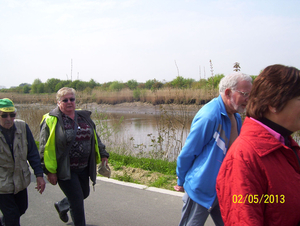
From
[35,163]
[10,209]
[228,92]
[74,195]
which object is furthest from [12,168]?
[228,92]

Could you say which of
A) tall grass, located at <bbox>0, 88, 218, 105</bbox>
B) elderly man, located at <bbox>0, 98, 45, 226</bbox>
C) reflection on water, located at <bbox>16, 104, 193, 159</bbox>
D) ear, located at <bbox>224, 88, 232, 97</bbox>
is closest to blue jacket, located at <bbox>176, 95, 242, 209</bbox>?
ear, located at <bbox>224, 88, 232, 97</bbox>

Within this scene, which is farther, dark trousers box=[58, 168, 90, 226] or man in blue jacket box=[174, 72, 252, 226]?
dark trousers box=[58, 168, 90, 226]

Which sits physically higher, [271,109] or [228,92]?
[228,92]

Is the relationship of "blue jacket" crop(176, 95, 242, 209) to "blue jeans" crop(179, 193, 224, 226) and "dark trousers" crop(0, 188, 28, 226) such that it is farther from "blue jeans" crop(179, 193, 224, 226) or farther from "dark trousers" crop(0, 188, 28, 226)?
"dark trousers" crop(0, 188, 28, 226)

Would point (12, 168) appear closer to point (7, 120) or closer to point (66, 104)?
point (7, 120)

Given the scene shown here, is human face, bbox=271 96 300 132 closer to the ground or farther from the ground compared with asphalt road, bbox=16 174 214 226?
farther from the ground

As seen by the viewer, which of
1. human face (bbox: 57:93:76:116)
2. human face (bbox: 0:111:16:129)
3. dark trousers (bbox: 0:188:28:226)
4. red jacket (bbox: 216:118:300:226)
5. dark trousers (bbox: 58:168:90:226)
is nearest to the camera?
red jacket (bbox: 216:118:300:226)

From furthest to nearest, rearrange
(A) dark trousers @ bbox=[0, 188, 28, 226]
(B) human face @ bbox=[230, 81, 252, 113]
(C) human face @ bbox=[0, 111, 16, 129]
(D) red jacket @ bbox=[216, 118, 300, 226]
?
(C) human face @ bbox=[0, 111, 16, 129]
(A) dark trousers @ bbox=[0, 188, 28, 226]
(B) human face @ bbox=[230, 81, 252, 113]
(D) red jacket @ bbox=[216, 118, 300, 226]

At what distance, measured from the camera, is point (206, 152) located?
2395 mm

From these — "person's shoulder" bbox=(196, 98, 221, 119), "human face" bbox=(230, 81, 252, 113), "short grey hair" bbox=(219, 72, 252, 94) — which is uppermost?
"short grey hair" bbox=(219, 72, 252, 94)

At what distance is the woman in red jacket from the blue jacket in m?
0.82

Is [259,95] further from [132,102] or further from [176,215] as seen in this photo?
[132,102]

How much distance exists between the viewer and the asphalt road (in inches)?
146

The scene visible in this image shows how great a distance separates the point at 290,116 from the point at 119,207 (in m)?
3.38
